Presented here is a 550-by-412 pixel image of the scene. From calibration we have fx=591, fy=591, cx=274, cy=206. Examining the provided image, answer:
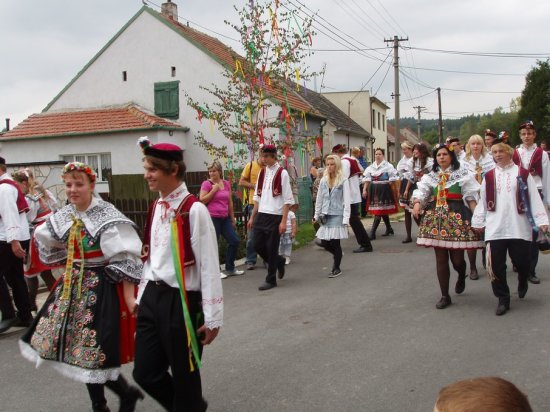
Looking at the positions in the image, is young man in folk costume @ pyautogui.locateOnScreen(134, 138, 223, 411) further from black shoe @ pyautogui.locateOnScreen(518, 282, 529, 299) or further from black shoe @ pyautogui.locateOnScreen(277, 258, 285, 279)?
black shoe @ pyautogui.locateOnScreen(277, 258, 285, 279)

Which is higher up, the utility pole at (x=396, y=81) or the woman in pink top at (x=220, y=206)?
the utility pole at (x=396, y=81)

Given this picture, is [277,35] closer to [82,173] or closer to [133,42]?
[82,173]

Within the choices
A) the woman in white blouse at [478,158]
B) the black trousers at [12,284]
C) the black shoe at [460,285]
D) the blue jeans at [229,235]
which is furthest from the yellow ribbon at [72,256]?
the woman in white blouse at [478,158]

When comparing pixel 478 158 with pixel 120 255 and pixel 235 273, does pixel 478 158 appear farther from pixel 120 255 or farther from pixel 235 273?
pixel 120 255

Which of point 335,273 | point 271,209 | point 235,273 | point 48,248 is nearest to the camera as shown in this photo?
point 48,248

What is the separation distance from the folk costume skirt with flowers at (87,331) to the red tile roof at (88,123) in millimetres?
17636

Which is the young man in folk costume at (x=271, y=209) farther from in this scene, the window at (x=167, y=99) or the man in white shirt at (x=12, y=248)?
the window at (x=167, y=99)

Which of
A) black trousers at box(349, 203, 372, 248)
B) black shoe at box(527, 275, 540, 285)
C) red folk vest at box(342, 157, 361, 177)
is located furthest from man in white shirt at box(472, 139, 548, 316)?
red folk vest at box(342, 157, 361, 177)

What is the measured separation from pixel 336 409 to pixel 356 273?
4.89 metres

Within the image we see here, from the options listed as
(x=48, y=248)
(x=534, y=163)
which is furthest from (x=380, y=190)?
(x=48, y=248)

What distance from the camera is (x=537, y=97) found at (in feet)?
116

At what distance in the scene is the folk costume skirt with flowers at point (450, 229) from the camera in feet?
21.6

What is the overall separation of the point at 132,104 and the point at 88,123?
6.12 feet

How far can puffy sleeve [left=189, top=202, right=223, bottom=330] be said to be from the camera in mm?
3289
